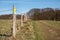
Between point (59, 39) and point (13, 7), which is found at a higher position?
point (13, 7)

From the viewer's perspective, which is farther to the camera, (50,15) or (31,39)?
(50,15)

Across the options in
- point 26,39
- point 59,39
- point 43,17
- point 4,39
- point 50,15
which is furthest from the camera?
point 43,17

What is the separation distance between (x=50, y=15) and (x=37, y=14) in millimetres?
5544

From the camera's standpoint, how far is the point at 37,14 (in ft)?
125

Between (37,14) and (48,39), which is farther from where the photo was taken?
(37,14)

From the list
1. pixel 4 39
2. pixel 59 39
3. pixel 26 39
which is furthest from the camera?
pixel 59 39

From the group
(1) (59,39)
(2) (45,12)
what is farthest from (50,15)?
(1) (59,39)

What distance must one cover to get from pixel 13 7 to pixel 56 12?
28108mm

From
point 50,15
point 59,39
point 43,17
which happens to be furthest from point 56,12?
point 59,39

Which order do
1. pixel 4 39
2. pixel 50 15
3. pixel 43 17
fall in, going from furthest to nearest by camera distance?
pixel 43 17
pixel 50 15
pixel 4 39

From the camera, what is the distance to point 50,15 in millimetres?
33125

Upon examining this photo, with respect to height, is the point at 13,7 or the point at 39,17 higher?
the point at 13,7

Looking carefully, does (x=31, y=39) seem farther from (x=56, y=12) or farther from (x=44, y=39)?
(x=56, y=12)

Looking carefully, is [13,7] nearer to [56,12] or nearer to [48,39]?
[48,39]
